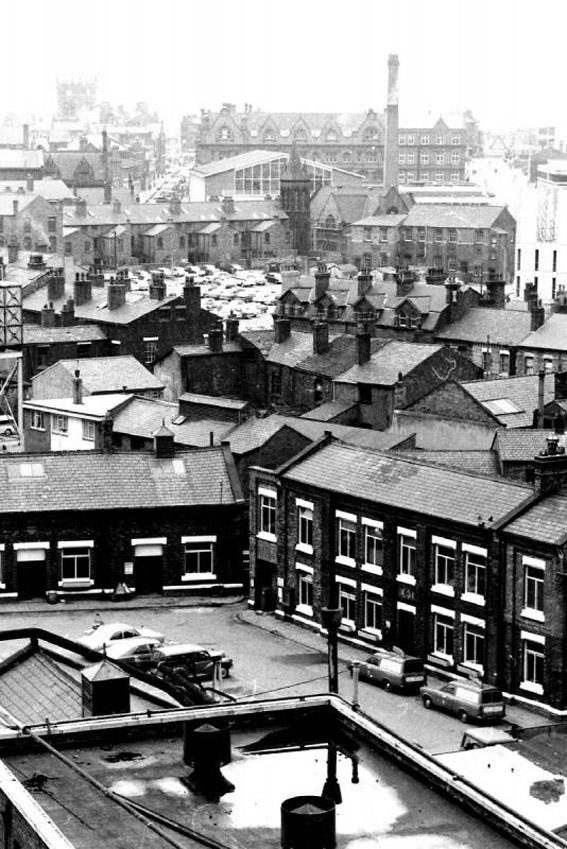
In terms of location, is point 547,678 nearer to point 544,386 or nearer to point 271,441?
point 271,441

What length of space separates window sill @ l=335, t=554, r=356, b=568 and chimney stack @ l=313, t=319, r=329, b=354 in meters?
31.1

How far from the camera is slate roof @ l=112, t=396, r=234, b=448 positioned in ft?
211

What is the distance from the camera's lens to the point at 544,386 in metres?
72.6

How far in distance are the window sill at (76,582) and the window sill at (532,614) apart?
1678cm

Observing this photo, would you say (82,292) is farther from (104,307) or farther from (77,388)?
(77,388)

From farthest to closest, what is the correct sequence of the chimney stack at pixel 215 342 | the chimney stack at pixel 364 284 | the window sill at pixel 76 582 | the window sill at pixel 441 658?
the chimney stack at pixel 364 284 < the chimney stack at pixel 215 342 < the window sill at pixel 76 582 < the window sill at pixel 441 658

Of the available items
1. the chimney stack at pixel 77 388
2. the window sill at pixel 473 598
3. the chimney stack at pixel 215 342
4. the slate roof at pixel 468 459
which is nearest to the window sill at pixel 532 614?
the window sill at pixel 473 598

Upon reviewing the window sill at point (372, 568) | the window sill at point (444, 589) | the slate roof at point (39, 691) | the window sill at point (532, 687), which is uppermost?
the slate roof at point (39, 691)

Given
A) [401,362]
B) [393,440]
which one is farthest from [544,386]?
[393,440]

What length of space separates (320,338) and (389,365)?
873cm

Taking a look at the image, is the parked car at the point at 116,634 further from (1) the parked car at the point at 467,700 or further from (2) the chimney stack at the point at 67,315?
(2) the chimney stack at the point at 67,315

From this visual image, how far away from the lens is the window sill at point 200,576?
56.0 metres

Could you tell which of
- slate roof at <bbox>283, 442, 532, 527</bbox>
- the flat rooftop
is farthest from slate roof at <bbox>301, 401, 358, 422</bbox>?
the flat rooftop

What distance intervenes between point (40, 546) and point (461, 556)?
51.3 feet
